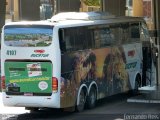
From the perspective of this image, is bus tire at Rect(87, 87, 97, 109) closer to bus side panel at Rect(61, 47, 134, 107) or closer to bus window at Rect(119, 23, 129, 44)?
bus side panel at Rect(61, 47, 134, 107)

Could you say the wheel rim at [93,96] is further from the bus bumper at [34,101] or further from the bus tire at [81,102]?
the bus bumper at [34,101]

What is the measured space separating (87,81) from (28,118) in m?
2.52

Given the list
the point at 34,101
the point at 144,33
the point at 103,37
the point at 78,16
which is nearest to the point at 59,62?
the point at 34,101

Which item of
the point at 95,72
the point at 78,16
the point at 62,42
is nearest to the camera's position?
the point at 62,42

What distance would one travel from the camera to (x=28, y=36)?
18.0 m

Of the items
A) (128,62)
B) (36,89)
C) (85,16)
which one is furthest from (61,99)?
(128,62)

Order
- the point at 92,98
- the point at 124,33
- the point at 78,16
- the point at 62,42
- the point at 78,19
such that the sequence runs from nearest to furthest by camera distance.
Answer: the point at 62,42, the point at 92,98, the point at 78,19, the point at 78,16, the point at 124,33

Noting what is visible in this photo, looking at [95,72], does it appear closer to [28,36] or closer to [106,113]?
[106,113]

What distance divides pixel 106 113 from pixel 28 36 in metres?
3.46

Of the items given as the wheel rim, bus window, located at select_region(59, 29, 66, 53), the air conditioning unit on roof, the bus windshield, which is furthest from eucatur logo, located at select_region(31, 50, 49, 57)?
the wheel rim

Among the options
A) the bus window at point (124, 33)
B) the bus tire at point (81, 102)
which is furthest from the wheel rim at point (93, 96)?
the bus window at point (124, 33)

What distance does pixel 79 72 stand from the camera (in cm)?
1900

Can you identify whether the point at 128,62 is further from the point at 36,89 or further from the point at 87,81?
the point at 36,89

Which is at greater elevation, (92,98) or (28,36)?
(28,36)
